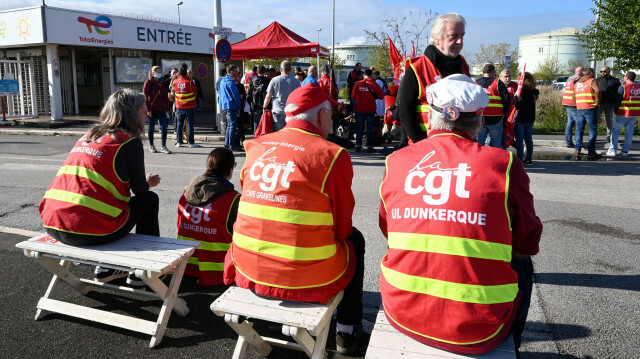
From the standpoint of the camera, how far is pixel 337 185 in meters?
2.79

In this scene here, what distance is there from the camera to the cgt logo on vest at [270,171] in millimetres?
2711

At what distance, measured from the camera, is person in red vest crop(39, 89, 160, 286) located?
3.48m

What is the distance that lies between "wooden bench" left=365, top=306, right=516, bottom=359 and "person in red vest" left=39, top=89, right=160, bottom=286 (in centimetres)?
215

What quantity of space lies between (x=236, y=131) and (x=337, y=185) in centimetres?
930

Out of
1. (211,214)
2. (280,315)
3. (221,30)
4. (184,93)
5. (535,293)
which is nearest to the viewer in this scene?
(280,315)

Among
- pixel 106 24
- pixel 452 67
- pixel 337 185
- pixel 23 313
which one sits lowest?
pixel 23 313

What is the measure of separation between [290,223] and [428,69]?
7.54ft

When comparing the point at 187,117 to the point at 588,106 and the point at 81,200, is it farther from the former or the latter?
the point at 81,200

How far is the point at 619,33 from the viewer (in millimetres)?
16609

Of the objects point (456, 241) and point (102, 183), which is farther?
point (102, 183)

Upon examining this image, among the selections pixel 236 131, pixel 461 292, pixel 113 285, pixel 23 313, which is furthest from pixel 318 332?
pixel 236 131

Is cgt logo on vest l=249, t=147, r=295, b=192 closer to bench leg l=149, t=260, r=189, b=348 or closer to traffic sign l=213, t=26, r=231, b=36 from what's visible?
bench leg l=149, t=260, r=189, b=348

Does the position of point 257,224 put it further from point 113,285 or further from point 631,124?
point 631,124

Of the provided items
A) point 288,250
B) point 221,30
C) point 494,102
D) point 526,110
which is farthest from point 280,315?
point 221,30
